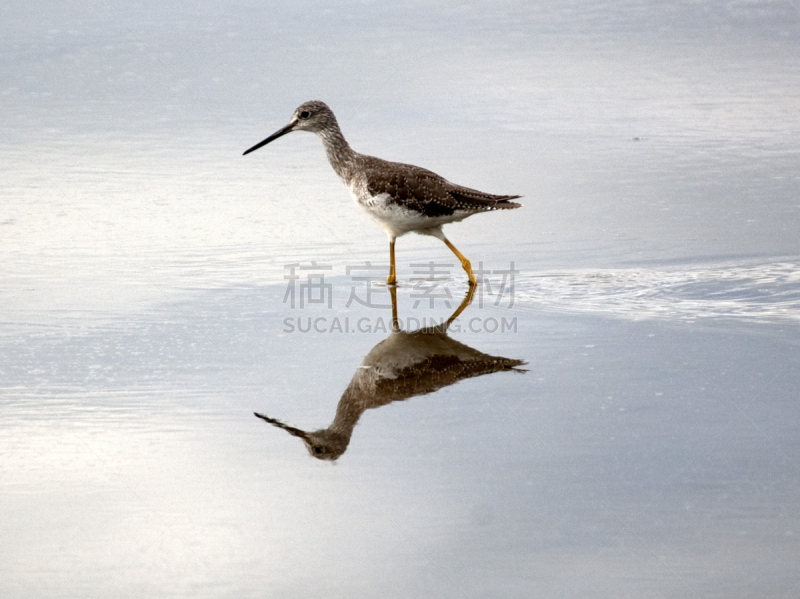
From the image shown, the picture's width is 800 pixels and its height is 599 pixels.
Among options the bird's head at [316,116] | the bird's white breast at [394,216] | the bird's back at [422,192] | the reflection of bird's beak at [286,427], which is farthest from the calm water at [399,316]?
the bird's head at [316,116]

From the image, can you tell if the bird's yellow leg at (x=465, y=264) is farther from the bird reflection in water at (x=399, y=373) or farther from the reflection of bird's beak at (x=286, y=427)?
the reflection of bird's beak at (x=286, y=427)

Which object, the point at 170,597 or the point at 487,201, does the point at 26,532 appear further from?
the point at 487,201

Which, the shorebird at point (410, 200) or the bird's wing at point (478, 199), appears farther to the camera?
the bird's wing at point (478, 199)

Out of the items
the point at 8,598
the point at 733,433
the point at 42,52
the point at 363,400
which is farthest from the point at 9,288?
the point at 42,52

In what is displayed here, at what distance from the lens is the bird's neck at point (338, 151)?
26.1ft

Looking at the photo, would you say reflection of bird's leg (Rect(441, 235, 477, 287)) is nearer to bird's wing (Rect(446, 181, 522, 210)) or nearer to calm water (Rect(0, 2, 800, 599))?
calm water (Rect(0, 2, 800, 599))

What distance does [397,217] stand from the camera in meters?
7.29

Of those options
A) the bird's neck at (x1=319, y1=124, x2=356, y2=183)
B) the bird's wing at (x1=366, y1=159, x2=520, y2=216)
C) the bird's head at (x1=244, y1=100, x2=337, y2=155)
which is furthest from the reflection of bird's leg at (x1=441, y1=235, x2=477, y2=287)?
Result: the bird's head at (x1=244, y1=100, x2=337, y2=155)

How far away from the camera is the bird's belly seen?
726 centimetres

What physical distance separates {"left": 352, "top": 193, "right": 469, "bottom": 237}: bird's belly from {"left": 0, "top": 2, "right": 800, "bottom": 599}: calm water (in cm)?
34

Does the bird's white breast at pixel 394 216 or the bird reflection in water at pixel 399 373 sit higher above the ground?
the bird's white breast at pixel 394 216

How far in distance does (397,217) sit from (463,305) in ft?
2.81

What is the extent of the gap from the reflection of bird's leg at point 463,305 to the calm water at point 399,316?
0.08 m

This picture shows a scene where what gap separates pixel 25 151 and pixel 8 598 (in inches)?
254
